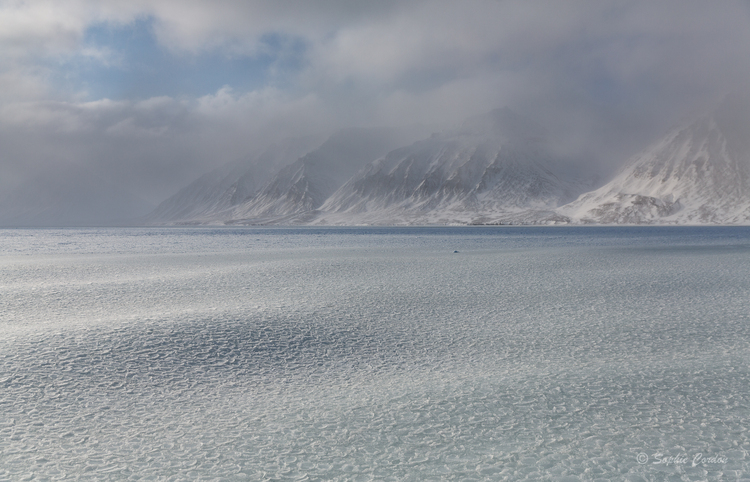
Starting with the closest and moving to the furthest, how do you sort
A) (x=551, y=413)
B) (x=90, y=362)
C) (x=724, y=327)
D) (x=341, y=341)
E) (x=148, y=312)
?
(x=551, y=413) → (x=90, y=362) → (x=341, y=341) → (x=724, y=327) → (x=148, y=312)

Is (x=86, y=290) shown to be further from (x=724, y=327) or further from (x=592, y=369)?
(x=724, y=327)

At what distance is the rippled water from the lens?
7438 mm

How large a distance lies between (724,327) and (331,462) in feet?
43.5

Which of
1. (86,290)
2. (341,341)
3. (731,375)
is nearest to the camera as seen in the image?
(731,375)

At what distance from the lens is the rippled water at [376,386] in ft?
Result: 24.4

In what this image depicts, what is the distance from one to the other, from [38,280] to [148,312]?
1328 cm

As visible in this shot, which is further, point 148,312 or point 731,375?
point 148,312

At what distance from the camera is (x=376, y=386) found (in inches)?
414

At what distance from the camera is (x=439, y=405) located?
9461mm

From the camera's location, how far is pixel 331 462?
7.42 metres

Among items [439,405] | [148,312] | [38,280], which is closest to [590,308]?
[439,405]

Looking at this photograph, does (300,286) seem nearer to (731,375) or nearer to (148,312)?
(148,312)

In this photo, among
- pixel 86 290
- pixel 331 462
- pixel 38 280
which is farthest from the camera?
pixel 38 280

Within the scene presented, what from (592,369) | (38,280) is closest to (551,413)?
(592,369)
